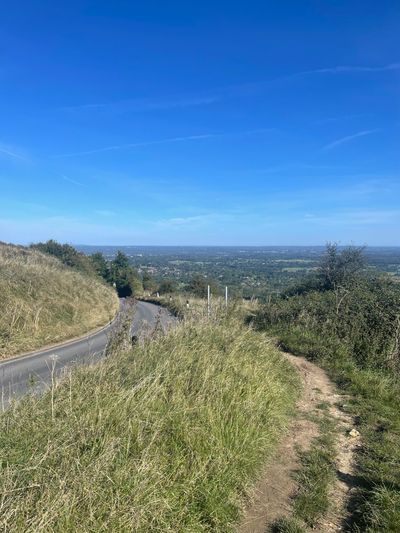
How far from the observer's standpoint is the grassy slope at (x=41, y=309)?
1470 centimetres

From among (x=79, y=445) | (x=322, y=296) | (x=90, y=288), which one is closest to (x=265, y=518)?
(x=79, y=445)

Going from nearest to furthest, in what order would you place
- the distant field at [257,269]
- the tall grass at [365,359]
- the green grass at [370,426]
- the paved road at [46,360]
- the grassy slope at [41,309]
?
the green grass at [370,426], the tall grass at [365,359], the paved road at [46,360], the grassy slope at [41,309], the distant field at [257,269]

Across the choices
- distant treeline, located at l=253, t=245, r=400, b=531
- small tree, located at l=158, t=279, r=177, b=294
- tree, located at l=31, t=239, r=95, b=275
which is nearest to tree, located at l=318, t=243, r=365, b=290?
distant treeline, located at l=253, t=245, r=400, b=531

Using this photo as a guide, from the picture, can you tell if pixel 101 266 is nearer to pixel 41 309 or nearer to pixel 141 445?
pixel 41 309

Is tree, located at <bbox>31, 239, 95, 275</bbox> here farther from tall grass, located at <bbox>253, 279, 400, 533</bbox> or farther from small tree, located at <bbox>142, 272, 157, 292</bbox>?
tall grass, located at <bbox>253, 279, 400, 533</bbox>

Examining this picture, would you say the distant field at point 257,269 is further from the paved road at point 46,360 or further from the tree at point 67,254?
the tree at point 67,254

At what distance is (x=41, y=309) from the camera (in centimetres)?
1738

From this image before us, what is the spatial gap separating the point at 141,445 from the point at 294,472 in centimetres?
197

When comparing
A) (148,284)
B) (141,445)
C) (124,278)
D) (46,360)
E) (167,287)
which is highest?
(141,445)

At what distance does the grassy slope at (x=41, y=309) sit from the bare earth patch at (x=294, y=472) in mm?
10247

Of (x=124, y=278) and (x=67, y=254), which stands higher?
(x=67, y=254)

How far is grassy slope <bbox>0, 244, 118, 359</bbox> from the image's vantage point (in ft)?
48.2

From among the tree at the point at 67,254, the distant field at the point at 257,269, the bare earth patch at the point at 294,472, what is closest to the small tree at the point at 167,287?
the distant field at the point at 257,269

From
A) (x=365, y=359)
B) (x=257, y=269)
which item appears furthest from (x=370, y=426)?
(x=257, y=269)
